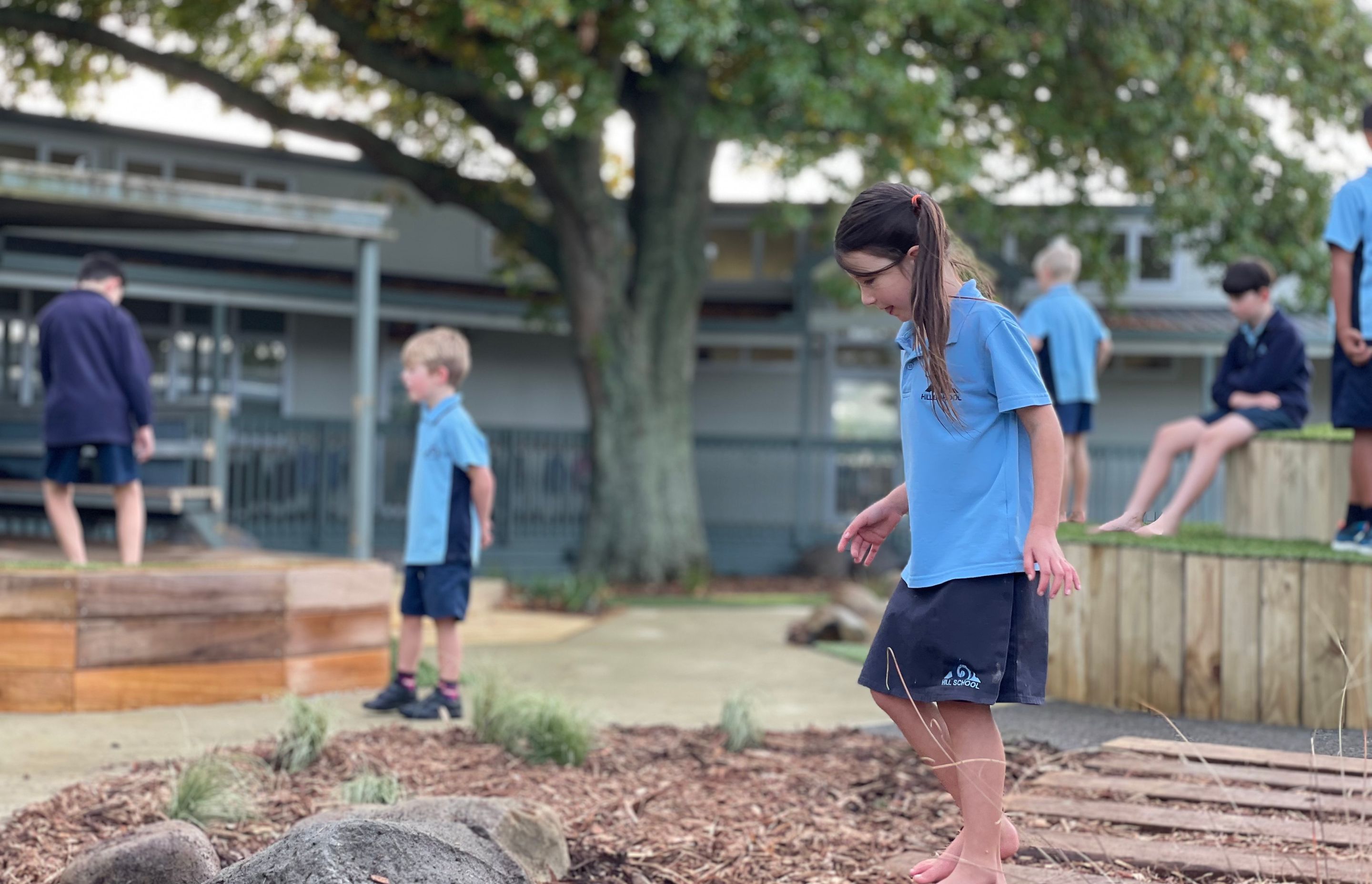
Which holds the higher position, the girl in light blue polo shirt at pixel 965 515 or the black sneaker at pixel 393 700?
the girl in light blue polo shirt at pixel 965 515

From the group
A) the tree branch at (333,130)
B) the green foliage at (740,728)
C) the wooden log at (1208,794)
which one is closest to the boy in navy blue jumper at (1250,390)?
the green foliage at (740,728)

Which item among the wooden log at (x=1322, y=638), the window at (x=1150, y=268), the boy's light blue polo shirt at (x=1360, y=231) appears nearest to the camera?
the wooden log at (x=1322, y=638)

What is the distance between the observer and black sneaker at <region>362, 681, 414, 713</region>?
620cm

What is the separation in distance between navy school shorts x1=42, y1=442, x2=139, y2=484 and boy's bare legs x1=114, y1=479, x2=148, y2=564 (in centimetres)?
6

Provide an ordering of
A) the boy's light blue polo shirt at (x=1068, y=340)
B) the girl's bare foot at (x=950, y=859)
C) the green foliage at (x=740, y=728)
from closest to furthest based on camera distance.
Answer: the girl's bare foot at (x=950, y=859)
the green foliage at (x=740, y=728)
the boy's light blue polo shirt at (x=1068, y=340)

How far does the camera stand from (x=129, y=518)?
7.31 metres

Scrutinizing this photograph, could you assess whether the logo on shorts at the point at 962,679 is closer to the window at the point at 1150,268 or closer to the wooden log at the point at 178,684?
the wooden log at the point at 178,684

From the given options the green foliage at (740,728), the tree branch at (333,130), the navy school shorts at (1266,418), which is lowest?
the green foliage at (740,728)

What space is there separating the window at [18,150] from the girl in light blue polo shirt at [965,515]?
18.8 m

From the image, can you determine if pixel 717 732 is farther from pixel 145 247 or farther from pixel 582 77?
pixel 145 247

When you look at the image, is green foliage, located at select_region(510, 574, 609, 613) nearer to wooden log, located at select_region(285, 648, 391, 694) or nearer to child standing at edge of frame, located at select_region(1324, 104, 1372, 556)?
wooden log, located at select_region(285, 648, 391, 694)

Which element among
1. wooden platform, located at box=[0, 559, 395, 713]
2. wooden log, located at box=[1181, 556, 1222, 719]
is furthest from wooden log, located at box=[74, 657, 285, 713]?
wooden log, located at box=[1181, 556, 1222, 719]

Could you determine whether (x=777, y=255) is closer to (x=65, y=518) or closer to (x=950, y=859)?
(x=65, y=518)

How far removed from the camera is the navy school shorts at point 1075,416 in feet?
28.0
